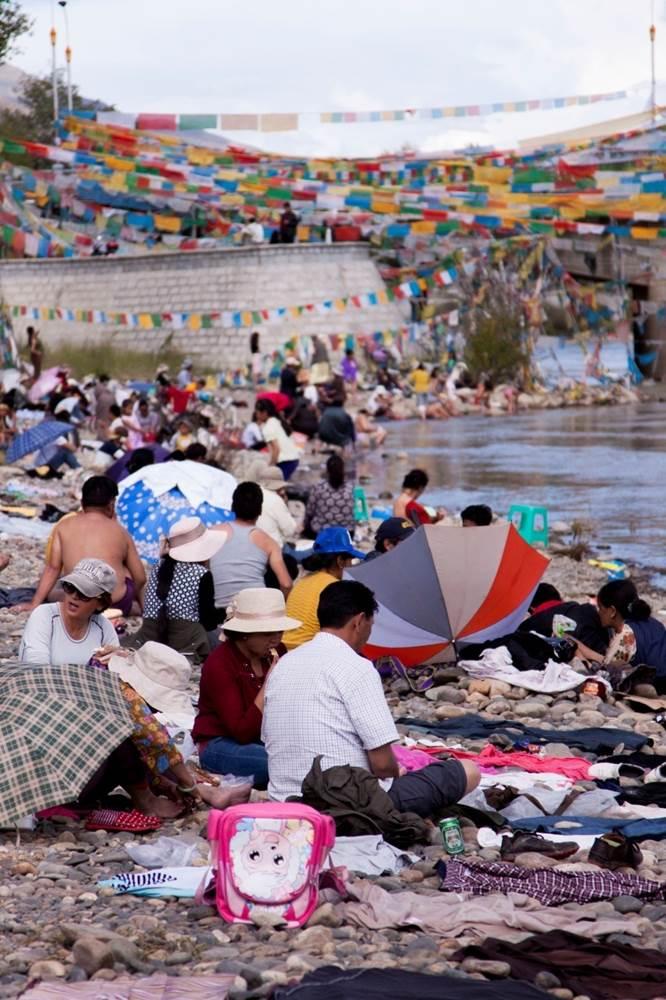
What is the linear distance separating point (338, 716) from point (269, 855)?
1.01m

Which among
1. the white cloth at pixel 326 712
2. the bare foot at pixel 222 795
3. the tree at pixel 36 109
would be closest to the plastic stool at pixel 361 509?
the bare foot at pixel 222 795

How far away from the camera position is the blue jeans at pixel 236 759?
279 inches

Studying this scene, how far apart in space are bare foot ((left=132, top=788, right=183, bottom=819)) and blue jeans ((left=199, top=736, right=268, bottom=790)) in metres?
0.50

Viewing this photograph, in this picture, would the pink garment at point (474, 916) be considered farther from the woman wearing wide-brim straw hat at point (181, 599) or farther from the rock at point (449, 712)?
the woman wearing wide-brim straw hat at point (181, 599)

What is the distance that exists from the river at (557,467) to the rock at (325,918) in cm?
1072

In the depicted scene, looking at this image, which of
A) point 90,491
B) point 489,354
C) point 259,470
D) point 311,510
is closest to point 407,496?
point 311,510

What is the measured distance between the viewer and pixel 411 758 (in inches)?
281

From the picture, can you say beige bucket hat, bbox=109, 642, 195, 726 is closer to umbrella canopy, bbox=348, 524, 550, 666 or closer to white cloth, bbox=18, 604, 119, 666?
white cloth, bbox=18, 604, 119, 666

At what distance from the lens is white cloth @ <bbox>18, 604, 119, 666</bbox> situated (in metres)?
7.13

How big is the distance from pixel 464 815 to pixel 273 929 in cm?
152

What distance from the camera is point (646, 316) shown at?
4628 centimetres

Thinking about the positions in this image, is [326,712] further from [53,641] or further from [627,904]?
[53,641]

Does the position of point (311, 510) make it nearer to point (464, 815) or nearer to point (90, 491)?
point (90, 491)

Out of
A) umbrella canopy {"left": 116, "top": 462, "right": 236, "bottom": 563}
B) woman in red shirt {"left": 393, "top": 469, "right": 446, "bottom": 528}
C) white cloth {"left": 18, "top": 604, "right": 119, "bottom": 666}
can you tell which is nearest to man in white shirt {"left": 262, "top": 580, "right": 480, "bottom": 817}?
white cloth {"left": 18, "top": 604, "right": 119, "bottom": 666}
